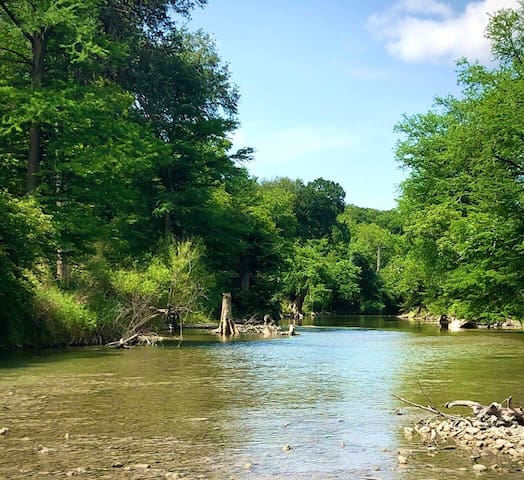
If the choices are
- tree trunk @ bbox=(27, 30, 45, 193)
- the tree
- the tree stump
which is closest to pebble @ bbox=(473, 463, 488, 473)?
tree trunk @ bbox=(27, 30, 45, 193)

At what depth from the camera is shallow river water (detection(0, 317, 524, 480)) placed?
854 cm

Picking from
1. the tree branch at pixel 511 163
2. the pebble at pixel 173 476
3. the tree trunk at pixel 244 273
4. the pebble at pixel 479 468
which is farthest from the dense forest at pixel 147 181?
the pebble at pixel 479 468

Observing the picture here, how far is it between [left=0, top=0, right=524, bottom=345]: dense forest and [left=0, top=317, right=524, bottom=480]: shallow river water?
357cm

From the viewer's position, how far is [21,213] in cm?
2206

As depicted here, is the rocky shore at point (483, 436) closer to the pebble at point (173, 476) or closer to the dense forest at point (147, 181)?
the pebble at point (173, 476)

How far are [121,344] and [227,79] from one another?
32.2m

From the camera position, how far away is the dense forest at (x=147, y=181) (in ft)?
84.1

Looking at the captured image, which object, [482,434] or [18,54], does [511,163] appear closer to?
[482,434]

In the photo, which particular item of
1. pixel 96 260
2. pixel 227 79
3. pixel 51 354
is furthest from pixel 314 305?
pixel 51 354

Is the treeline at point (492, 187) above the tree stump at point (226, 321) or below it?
above

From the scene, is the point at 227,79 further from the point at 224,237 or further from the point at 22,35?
the point at 22,35

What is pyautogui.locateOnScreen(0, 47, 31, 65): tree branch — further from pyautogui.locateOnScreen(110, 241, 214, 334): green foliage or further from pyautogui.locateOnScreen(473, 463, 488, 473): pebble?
pyautogui.locateOnScreen(473, 463, 488, 473): pebble

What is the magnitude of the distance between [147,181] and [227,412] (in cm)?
3452

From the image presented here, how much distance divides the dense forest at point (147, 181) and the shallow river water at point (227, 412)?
3571 mm
